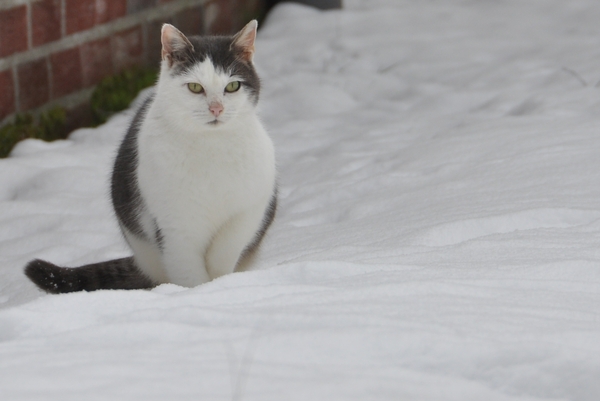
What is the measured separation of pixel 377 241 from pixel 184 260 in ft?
1.91

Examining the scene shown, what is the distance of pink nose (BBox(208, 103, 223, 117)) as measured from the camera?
2.14 m

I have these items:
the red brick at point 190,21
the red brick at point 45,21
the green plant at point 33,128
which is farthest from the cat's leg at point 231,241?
the red brick at point 190,21

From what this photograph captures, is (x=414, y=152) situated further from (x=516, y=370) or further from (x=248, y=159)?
(x=516, y=370)

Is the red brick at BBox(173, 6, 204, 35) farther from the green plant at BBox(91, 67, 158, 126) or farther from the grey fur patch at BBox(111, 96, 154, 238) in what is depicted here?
the grey fur patch at BBox(111, 96, 154, 238)

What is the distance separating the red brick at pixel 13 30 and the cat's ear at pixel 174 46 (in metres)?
1.49

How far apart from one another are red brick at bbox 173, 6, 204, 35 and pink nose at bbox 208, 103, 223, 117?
9.09 feet

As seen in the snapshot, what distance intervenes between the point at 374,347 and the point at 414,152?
2265 millimetres

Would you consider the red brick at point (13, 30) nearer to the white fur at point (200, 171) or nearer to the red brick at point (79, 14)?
the red brick at point (79, 14)

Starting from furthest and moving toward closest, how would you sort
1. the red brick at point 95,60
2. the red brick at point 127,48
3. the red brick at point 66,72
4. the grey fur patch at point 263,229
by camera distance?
the red brick at point 127,48 → the red brick at point 95,60 → the red brick at point 66,72 → the grey fur patch at point 263,229

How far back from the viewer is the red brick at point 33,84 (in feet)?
11.9

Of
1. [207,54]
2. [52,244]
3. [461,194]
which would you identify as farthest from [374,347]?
[52,244]

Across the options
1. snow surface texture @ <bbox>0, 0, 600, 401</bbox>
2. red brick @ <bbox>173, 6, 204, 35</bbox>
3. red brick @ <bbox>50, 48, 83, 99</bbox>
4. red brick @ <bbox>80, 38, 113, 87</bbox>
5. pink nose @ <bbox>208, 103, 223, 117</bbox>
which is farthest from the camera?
red brick @ <bbox>173, 6, 204, 35</bbox>

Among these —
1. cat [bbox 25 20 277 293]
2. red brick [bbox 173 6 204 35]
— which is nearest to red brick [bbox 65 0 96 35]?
red brick [bbox 173 6 204 35]

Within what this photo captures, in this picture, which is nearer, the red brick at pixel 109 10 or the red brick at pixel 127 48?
the red brick at pixel 109 10
